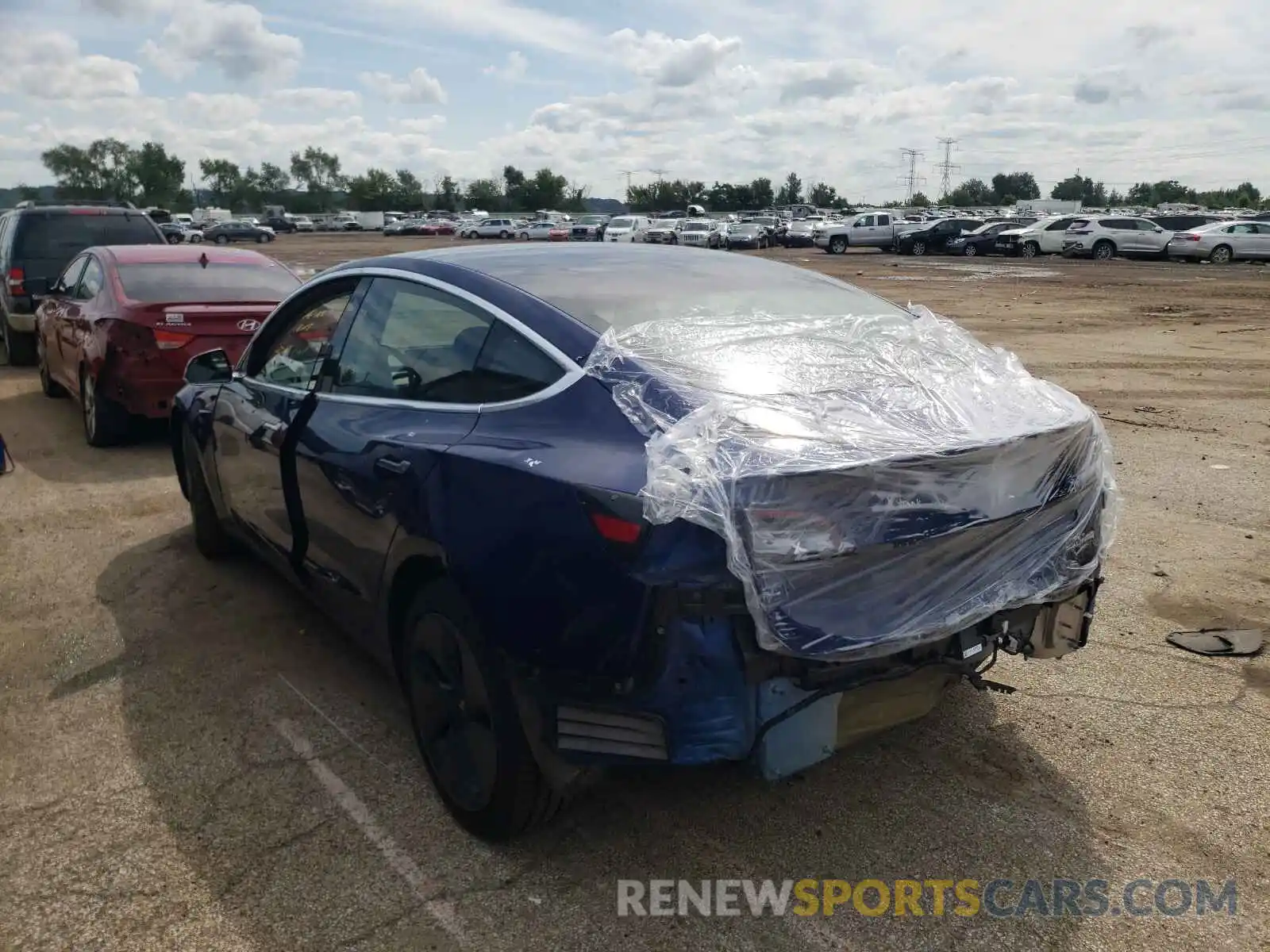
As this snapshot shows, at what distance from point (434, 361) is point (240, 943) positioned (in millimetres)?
1753

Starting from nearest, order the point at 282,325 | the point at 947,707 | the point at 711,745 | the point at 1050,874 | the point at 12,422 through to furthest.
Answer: the point at 711,745 → the point at 1050,874 → the point at 947,707 → the point at 282,325 → the point at 12,422

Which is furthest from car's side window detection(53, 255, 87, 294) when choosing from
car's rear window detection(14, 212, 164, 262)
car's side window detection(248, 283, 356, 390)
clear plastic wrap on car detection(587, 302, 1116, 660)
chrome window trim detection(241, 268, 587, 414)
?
clear plastic wrap on car detection(587, 302, 1116, 660)

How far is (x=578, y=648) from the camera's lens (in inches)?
97.7

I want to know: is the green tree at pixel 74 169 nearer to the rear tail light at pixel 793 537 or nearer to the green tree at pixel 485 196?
the green tree at pixel 485 196

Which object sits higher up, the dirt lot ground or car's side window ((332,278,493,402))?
car's side window ((332,278,493,402))

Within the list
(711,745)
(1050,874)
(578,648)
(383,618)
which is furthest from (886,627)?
(383,618)

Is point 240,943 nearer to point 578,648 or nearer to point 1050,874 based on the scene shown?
point 578,648

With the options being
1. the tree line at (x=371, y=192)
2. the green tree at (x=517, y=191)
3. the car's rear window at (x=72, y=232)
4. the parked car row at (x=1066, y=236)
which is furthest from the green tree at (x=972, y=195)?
the car's rear window at (x=72, y=232)

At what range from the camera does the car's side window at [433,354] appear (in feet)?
9.84

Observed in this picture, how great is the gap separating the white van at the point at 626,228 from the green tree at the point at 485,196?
70.5 metres

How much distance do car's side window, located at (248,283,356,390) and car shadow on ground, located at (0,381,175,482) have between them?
3.21 metres

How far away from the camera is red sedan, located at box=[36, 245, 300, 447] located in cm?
732

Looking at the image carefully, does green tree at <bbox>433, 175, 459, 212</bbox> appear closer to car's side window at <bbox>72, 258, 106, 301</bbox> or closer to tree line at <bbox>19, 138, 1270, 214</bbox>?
tree line at <bbox>19, 138, 1270, 214</bbox>

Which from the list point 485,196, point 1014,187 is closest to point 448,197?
point 485,196
